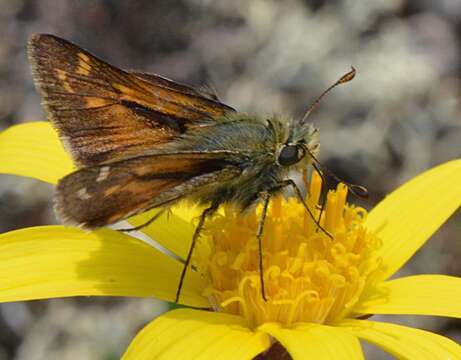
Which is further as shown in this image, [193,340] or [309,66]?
[309,66]

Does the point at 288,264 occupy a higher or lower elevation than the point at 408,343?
higher

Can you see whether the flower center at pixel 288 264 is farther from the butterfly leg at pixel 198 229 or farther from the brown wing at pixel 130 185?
the brown wing at pixel 130 185

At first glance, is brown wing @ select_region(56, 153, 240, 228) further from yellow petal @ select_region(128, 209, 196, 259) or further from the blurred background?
the blurred background

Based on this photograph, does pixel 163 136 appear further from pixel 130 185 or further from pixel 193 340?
pixel 193 340

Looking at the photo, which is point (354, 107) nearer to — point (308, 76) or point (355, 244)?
point (308, 76)

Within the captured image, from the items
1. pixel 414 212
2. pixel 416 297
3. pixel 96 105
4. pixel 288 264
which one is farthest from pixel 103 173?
pixel 414 212

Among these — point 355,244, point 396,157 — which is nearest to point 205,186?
point 355,244
